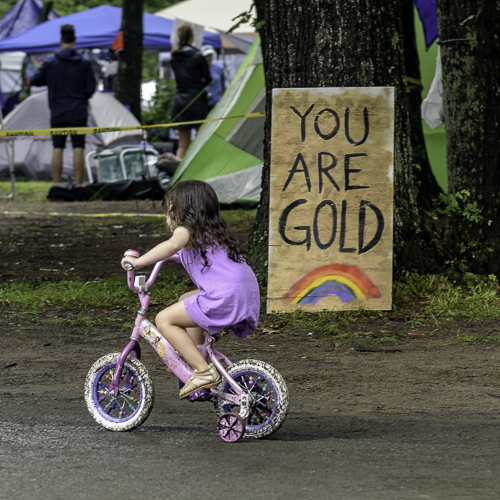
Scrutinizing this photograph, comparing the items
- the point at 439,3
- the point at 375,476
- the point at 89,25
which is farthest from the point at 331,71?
the point at 89,25

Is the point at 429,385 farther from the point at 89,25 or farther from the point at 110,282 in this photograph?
the point at 89,25

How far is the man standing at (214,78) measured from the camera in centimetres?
2044

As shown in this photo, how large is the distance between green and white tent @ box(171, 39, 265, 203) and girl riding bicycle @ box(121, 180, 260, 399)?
7913 mm

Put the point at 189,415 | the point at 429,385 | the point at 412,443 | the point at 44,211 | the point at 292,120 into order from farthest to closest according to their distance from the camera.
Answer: the point at 44,211 → the point at 292,120 → the point at 429,385 → the point at 189,415 → the point at 412,443

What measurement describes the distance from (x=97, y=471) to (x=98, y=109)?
627 inches

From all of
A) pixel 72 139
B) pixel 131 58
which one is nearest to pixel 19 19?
pixel 131 58

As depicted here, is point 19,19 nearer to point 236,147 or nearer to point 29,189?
point 29,189

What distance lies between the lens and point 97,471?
3.56m

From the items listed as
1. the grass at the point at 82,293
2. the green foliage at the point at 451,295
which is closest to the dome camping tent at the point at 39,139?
the grass at the point at 82,293

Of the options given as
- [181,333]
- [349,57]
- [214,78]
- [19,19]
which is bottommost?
[181,333]

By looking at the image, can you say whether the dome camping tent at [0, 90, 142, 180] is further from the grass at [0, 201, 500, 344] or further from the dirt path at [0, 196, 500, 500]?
the dirt path at [0, 196, 500, 500]

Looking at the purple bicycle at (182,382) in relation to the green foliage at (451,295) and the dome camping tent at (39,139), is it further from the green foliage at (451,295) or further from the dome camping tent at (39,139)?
the dome camping tent at (39,139)

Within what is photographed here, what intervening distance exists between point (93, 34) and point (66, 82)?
24.9 feet

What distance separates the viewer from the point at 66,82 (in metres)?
14.1
